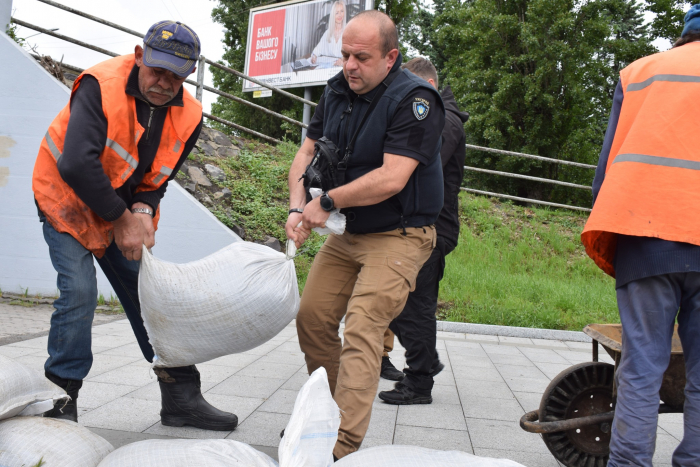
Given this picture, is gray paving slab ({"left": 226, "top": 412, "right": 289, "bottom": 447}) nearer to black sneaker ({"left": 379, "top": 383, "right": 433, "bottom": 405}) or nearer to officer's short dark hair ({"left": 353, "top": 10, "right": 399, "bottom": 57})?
black sneaker ({"left": 379, "top": 383, "right": 433, "bottom": 405})

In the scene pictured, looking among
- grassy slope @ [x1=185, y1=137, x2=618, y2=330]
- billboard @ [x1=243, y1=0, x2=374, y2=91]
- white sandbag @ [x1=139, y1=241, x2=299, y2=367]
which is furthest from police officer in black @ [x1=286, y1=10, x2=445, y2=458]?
billboard @ [x1=243, y1=0, x2=374, y2=91]

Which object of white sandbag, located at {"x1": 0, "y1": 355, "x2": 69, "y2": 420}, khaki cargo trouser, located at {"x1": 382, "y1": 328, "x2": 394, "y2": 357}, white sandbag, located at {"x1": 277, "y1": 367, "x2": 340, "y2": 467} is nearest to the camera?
white sandbag, located at {"x1": 277, "y1": 367, "x2": 340, "y2": 467}

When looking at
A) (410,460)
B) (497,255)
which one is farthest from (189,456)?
(497,255)

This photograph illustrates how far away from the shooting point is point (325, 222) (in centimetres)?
244

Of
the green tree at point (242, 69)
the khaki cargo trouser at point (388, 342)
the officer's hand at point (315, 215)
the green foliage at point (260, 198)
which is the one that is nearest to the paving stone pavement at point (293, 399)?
the khaki cargo trouser at point (388, 342)

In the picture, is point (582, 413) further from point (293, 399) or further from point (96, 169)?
point (96, 169)

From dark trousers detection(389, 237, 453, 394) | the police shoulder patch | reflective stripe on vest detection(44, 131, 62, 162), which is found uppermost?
the police shoulder patch

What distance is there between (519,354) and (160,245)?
4223mm

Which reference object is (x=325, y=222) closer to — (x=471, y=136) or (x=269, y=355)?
(x=269, y=355)

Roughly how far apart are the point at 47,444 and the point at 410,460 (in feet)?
3.61

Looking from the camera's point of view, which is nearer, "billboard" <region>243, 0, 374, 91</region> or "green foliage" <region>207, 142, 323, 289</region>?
"green foliage" <region>207, 142, 323, 289</region>

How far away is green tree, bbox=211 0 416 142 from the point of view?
776 inches

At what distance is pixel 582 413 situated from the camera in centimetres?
256

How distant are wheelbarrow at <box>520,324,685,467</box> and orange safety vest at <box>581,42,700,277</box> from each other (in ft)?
2.00
